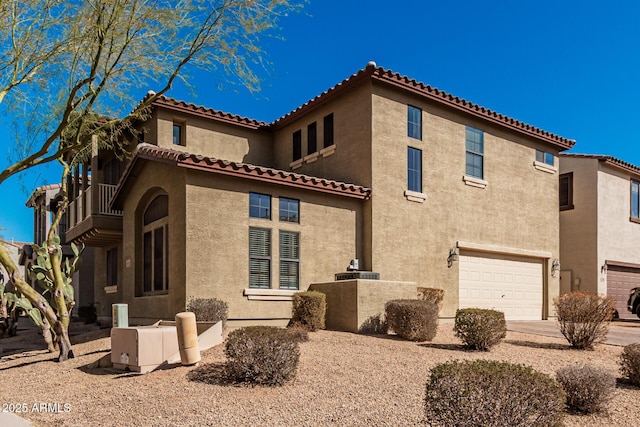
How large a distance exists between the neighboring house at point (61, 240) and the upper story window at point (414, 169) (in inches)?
538

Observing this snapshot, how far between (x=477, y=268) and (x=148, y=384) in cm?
1294

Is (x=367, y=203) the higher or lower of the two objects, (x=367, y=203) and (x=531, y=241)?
the higher

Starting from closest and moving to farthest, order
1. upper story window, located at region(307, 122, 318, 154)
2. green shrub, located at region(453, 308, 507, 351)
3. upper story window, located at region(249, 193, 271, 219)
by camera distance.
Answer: green shrub, located at region(453, 308, 507, 351), upper story window, located at region(249, 193, 271, 219), upper story window, located at region(307, 122, 318, 154)

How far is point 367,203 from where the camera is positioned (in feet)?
52.5

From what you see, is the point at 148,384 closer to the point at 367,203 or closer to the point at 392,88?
the point at 367,203

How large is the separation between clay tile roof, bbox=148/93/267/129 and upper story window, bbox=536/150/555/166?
34.4 feet

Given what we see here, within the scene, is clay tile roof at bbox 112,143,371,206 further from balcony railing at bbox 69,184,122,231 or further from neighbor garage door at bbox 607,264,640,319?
neighbor garage door at bbox 607,264,640,319

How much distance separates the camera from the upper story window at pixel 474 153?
1855 centimetres

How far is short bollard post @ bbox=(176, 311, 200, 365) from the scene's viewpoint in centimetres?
921

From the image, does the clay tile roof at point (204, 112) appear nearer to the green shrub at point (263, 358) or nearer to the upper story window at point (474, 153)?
the upper story window at point (474, 153)

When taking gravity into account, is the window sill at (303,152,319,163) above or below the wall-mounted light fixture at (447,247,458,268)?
above

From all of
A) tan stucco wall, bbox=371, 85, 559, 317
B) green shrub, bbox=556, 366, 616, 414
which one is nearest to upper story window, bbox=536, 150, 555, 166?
tan stucco wall, bbox=371, 85, 559, 317

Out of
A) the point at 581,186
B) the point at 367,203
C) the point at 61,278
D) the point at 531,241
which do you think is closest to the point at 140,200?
the point at 61,278

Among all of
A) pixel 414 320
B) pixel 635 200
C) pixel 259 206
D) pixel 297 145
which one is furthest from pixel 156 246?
pixel 635 200
